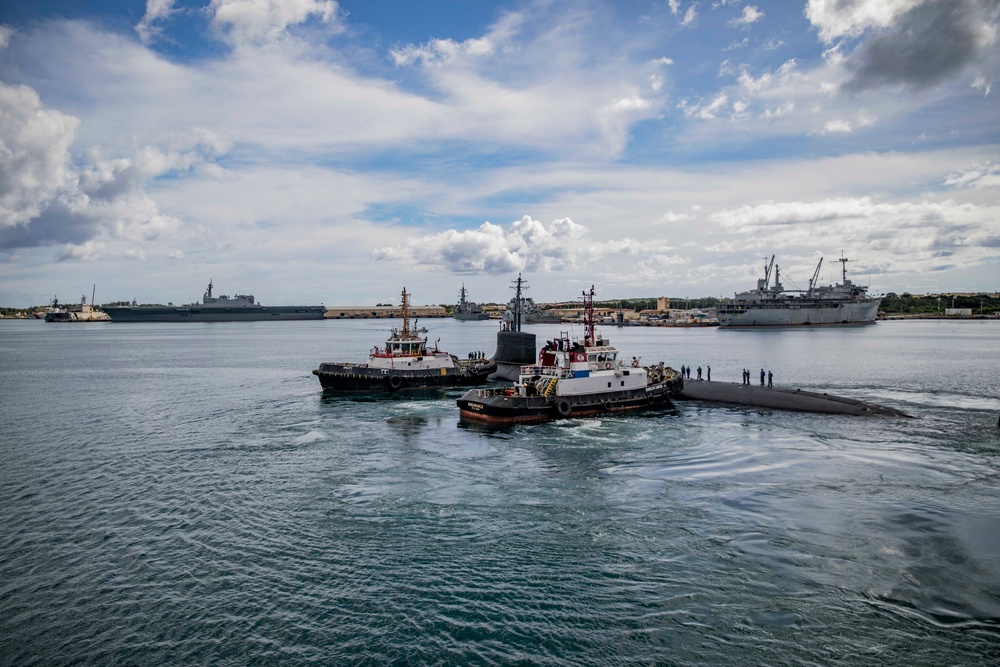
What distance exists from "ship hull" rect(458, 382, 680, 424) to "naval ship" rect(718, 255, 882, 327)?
138479mm

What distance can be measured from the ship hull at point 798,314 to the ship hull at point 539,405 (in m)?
138

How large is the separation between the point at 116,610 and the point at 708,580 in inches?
582

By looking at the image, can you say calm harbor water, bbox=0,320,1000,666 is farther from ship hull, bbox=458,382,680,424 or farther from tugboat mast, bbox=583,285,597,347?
tugboat mast, bbox=583,285,597,347

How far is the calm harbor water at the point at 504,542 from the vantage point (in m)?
12.8

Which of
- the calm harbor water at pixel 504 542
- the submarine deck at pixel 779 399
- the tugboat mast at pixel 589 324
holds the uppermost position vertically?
the tugboat mast at pixel 589 324

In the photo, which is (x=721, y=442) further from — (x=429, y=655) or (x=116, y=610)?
(x=116, y=610)

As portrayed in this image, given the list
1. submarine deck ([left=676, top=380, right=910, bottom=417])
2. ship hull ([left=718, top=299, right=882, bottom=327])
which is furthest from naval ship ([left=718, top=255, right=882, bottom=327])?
submarine deck ([left=676, top=380, right=910, bottom=417])

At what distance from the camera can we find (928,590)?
1452cm

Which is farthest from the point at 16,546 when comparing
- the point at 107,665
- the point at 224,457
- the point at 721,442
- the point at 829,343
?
the point at 829,343

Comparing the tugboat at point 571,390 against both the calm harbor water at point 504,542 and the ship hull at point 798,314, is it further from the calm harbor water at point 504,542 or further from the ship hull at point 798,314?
the ship hull at point 798,314

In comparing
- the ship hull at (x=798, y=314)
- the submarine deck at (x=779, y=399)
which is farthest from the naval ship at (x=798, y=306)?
the submarine deck at (x=779, y=399)

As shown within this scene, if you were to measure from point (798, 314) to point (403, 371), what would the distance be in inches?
5651

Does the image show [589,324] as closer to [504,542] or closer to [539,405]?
[539,405]

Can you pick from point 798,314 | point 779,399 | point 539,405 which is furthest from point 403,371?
point 798,314
